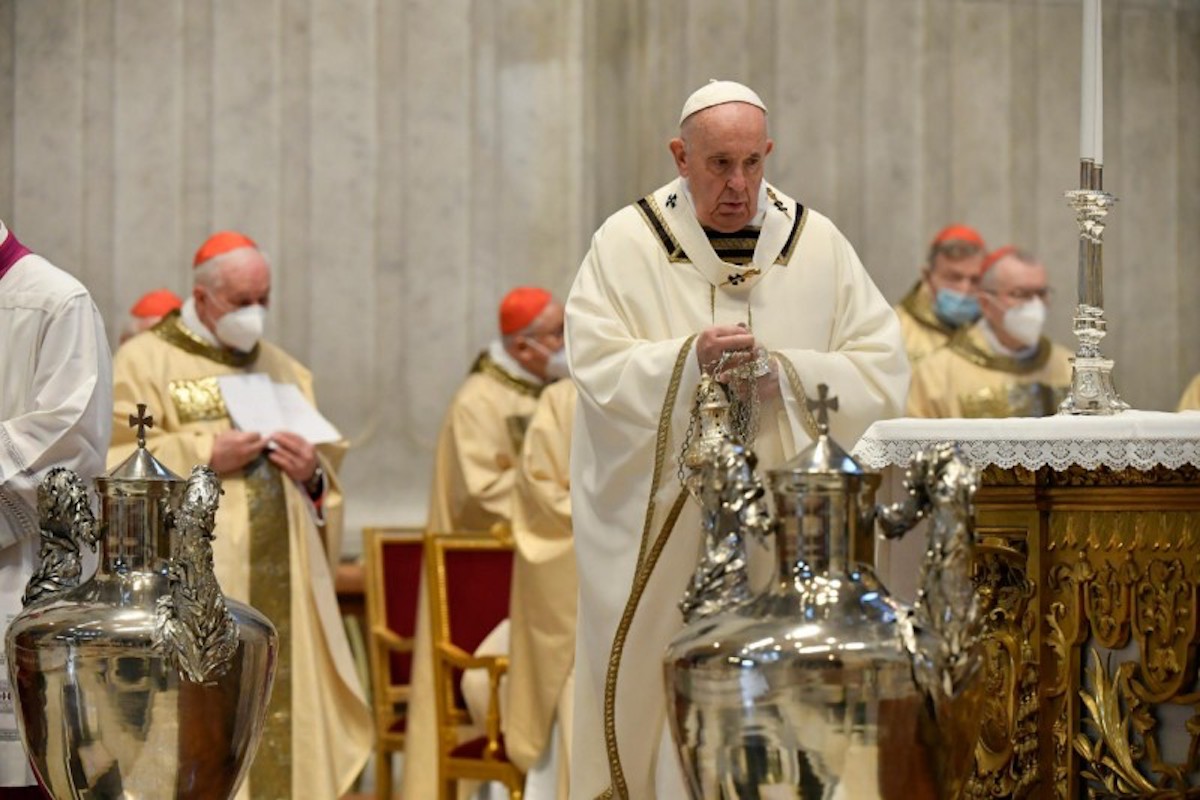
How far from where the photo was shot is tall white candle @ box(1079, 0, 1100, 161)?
524cm

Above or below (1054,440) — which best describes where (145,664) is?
below

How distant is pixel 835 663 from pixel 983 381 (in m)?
6.72

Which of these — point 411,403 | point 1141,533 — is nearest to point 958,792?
point 1141,533

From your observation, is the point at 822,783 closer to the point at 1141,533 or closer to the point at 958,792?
the point at 958,792

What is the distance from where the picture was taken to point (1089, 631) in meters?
4.98

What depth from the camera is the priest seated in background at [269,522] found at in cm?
783

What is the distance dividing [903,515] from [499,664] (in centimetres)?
458

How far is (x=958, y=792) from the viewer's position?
11.4 feet

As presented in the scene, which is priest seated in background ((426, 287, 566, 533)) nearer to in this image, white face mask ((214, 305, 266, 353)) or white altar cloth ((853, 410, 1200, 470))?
white face mask ((214, 305, 266, 353))

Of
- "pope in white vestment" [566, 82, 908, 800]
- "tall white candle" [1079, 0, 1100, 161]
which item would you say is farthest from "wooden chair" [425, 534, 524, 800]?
"tall white candle" [1079, 0, 1100, 161]

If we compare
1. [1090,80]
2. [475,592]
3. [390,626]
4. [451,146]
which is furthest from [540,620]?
[451,146]

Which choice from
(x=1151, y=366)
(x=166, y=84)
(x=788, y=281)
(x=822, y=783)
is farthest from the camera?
(x=1151, y=366)

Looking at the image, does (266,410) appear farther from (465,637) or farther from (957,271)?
(957,271)

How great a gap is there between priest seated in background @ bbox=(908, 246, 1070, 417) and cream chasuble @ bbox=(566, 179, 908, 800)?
13.0 feet
